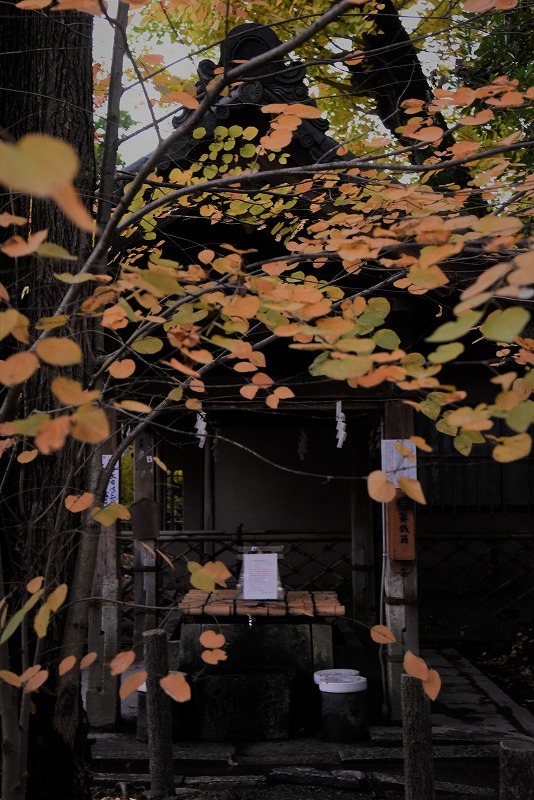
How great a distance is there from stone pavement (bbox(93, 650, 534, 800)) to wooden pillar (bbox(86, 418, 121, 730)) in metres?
0.24

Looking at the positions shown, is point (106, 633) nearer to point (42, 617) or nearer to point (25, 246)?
point (42, 617)

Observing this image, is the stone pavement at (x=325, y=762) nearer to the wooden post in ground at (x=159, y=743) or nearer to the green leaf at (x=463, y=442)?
the wooden post in ground at (x=159, y=743)

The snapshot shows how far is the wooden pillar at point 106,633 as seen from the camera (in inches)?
288

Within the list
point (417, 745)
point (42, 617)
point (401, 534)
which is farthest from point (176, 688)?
point (401, 534)

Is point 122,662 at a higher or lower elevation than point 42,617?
lower

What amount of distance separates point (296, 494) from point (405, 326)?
5.57 metres

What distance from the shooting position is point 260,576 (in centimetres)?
771

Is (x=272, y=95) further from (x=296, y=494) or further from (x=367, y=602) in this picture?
(x=296, y=494)

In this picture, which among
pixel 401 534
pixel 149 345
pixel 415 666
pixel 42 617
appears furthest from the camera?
pixel 401 534

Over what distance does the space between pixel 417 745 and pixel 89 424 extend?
3.53 m

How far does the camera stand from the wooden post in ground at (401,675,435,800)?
14.8 feet

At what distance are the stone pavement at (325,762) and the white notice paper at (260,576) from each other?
1.33 m

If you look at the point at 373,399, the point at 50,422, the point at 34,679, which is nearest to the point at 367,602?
the point at 373,399

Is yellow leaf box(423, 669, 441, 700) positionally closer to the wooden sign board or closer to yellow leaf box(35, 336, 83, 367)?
yellow leaf box(35, 336, 83, 367)
